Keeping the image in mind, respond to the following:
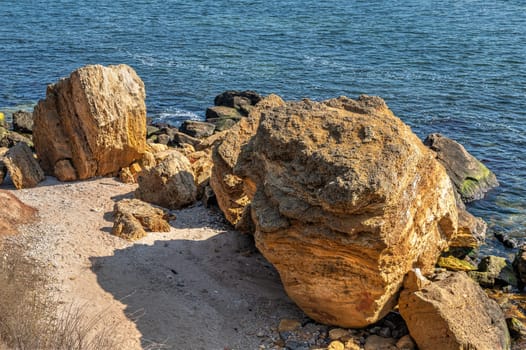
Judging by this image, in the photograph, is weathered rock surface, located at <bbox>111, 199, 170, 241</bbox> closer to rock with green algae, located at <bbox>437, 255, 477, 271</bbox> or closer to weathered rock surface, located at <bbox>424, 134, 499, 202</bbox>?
rock with green algae, located at <bbox>437, 255, 477, 271</bbox>

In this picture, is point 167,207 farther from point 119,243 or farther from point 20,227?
point 20,227

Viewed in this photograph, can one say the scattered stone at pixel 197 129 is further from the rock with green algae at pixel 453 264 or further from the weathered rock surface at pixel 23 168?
the rock with green algae at pixel 453 264

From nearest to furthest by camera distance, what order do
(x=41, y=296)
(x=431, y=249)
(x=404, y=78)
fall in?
(x=41, y=296) → (x=431, y=249) → (x=404, y=78)

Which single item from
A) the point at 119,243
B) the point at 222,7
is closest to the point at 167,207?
the point at 119,243

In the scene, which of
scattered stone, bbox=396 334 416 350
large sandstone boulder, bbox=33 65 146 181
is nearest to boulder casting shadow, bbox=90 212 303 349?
scattered stone, bbox=396 334 416 350

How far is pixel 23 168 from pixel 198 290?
33.1 feet

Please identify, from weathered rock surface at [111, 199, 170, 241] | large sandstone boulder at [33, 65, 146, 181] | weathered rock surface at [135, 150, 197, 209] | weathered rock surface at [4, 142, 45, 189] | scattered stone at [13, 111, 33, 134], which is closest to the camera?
weathered rock surface at [111, 199, 170, 241]

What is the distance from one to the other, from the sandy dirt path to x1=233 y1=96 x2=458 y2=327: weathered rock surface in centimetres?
172

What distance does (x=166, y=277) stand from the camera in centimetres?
1817

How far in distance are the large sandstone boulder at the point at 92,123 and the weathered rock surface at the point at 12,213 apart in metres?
3.47

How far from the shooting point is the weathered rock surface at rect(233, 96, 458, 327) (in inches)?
585

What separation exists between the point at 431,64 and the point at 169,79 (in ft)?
60.7

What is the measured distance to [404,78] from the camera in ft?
144

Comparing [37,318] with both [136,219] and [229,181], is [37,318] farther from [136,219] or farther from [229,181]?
[229,181]
